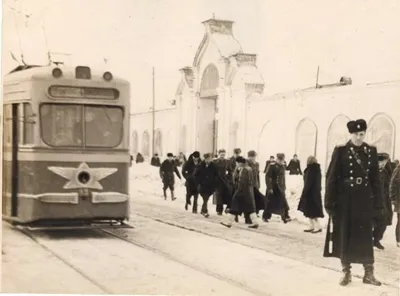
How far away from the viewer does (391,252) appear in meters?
5.20

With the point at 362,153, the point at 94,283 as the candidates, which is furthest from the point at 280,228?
the point at 94,283

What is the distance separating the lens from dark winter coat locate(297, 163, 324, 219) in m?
5.41

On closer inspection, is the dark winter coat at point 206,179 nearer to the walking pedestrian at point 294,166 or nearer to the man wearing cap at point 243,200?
the man wearing cap at point 243,200

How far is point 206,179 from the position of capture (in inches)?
262

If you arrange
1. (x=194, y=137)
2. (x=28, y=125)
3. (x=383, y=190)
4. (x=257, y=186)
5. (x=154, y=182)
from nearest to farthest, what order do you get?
(x=383, y=190) → (x=28, y=125) → (x=194, y=137) → (x=154, y=182) → (x=257, y=186)

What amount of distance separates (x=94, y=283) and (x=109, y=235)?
0.77 m

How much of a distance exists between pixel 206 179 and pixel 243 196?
0.45m

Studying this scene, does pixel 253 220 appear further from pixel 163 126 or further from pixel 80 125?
pixel 80 125

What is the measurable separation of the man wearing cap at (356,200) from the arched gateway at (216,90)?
1.01 meters

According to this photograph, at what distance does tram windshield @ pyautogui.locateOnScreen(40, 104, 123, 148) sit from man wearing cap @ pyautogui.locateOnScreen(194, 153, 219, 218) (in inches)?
32.3

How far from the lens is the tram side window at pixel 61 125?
17.9 feet

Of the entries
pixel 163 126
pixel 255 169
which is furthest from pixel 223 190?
pixel 163 126

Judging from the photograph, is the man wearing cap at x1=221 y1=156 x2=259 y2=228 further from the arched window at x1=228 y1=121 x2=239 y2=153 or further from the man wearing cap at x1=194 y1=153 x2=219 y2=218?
the arched window at x1=228 y1=121 x2=239 y2=153

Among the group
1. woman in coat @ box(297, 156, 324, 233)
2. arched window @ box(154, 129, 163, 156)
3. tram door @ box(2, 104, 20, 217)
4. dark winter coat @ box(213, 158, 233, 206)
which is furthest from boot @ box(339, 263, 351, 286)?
tram door @ box(2, 104, 20, 217)
